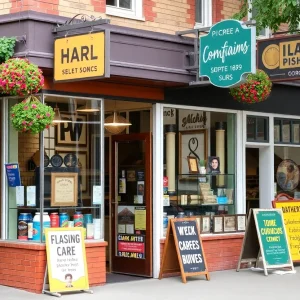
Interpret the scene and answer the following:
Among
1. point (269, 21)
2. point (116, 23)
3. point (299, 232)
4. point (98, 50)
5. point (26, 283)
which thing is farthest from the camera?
point (299, 232)

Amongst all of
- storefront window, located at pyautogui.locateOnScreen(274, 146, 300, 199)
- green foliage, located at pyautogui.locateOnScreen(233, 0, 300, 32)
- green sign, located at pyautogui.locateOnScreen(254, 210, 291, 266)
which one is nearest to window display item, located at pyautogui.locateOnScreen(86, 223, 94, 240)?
green sign, located at pyautogui.locateOnScreen(254, 210, 291, 266)

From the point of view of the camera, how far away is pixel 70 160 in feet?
40.1

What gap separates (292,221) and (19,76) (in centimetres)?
616

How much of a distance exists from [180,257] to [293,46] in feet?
12.1

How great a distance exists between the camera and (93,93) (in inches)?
484

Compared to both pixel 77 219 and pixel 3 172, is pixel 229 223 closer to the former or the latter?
pixel 77 219

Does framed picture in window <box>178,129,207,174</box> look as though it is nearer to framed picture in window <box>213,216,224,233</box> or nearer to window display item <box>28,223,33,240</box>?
framed picture in window <box>213,216,224,233</box>

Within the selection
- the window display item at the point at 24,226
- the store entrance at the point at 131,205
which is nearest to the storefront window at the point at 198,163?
the store entrance at the point at 131,205

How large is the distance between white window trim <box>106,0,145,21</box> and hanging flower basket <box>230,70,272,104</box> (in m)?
1.97

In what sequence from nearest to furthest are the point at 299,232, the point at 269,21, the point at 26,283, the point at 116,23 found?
1. the point at 26,283
2. the point at 116,23
3. the point at 269,21
4. the point at 299,232

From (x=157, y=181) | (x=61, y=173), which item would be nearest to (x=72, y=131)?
(x=61, y=173)

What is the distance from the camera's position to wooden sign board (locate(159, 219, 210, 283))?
504 inches

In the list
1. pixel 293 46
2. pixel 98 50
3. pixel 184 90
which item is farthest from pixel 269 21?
pixel 98 50

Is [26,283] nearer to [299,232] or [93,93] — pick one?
[93,93]
